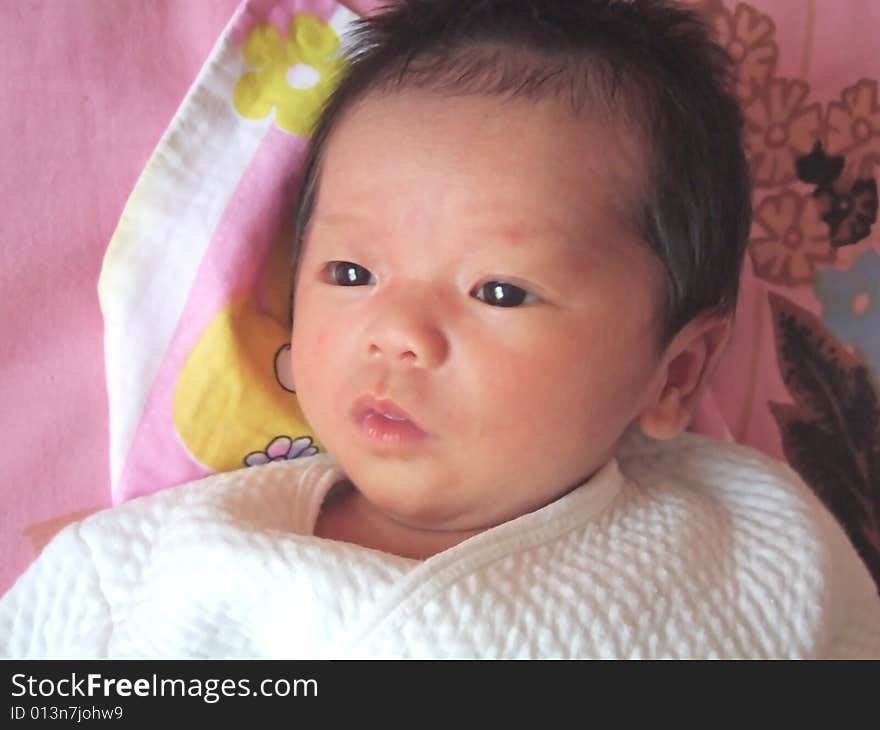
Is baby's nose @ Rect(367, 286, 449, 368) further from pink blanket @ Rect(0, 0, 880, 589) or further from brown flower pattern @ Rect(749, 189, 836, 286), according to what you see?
brown flower pattern @ Rect(749, 189, 836, 286)

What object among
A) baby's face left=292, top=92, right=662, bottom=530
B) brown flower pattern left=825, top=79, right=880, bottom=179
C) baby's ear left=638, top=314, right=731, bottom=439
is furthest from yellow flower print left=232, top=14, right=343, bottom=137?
brown flower pattern left=825, top=79, right=880, bottom=179

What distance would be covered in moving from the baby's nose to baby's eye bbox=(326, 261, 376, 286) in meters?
0.06

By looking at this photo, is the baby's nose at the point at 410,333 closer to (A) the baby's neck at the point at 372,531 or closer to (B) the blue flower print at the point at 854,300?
(A) the baby's neck at the point at 372,531

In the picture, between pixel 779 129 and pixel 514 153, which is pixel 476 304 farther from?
pixel 779 129

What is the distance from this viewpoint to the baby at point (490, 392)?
2.70 feet

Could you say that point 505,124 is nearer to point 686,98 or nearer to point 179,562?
point 686,98

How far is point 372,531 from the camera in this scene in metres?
0.95
